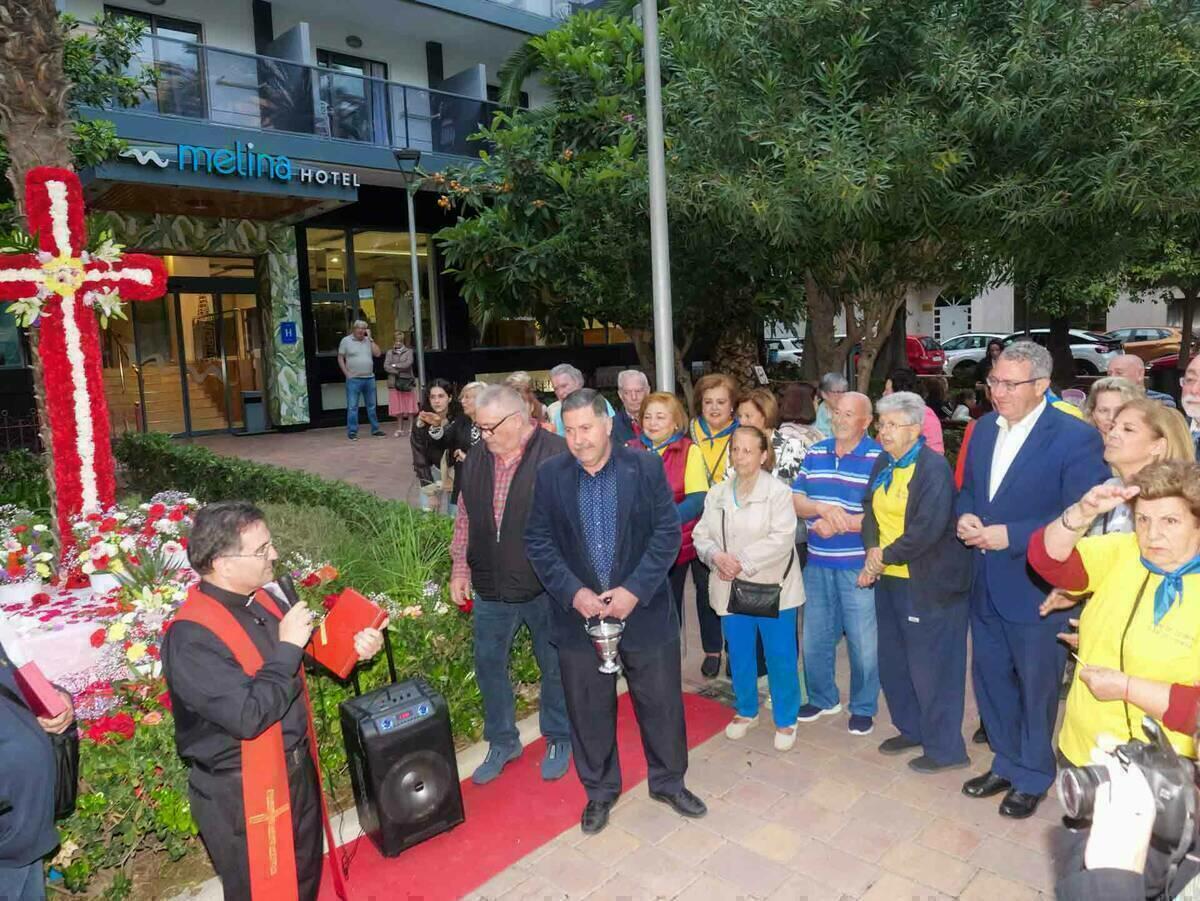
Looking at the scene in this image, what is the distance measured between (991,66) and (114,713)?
26.1 ft

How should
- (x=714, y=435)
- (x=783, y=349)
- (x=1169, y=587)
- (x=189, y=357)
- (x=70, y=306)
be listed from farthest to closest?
1. (x=783, y=349)
2. (x=189, y=357)
3. (x=70, y=306)
4. (x=714, y=435)
5. (x=1169, y=587)

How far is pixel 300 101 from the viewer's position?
14867 millimetres

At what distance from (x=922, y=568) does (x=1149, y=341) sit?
29.6 metres

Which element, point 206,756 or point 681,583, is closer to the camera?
point 206,756

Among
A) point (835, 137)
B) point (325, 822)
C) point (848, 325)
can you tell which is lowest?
point (325, 822)

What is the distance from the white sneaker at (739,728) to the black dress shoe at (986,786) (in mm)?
1127

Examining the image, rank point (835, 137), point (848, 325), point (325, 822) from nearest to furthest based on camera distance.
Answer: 1. point (325, 822)
2. point (835, 137)
3. point (848, 325)

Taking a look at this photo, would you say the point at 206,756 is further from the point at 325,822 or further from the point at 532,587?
the point at 532,587

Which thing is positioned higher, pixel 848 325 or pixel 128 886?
pixel 848 325

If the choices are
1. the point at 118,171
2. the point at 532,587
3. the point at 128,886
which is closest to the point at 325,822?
the point at 128,886

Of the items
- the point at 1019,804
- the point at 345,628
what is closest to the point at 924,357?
the point at 1019,804

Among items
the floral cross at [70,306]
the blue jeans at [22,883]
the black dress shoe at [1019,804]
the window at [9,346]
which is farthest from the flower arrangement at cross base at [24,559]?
the window at [9,346]

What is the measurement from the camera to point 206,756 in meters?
2.79

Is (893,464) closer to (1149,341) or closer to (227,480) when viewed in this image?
(227,480)
